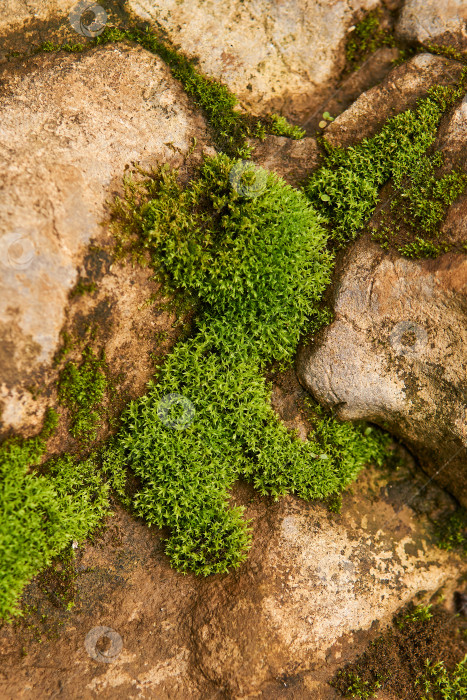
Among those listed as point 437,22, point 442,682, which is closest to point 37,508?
point 442,682

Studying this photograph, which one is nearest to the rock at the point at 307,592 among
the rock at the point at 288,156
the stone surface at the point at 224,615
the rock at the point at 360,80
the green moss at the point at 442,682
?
the stone surface at the point at 224,615

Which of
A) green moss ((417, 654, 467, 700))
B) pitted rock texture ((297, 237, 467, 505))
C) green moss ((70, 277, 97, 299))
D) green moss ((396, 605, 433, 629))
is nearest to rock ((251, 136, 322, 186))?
pitted rock texture ((297, 237, 467, 505))

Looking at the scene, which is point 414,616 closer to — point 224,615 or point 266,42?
point 224,615

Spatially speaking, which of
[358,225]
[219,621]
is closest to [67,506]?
[219,621]

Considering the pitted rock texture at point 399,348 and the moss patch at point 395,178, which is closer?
the pitted rock texture at point 399,348

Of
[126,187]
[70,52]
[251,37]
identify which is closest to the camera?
[126,187]

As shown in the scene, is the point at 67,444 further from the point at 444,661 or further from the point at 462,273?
the point at 444,661

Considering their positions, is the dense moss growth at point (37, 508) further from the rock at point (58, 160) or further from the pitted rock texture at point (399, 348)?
the pitted rock texture at point (399, 348)
